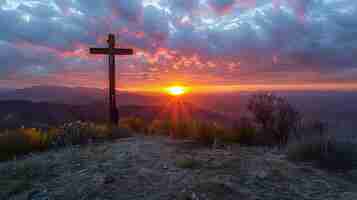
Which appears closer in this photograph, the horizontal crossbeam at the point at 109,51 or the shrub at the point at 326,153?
the shrub at the point at 326,153

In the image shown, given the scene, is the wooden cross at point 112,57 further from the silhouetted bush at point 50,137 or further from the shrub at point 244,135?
the shrub at point 244,135

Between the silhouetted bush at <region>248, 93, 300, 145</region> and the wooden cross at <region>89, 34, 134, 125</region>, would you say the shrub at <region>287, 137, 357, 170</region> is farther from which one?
the wooden cross at <region>89, 34, 134, 125</region>

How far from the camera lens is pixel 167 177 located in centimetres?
455

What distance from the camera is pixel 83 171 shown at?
4938 mm

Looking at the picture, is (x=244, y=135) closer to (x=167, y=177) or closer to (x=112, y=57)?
(x=167, y=177)

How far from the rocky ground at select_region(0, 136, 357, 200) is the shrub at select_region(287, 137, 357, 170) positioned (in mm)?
297

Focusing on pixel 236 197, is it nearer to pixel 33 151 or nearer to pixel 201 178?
pixel 201 178

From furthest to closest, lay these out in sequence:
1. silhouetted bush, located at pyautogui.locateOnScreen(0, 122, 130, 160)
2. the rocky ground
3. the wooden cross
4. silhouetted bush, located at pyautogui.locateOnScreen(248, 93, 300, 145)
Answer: the wooden cross, silhouetted bush, located at pyautogui.locateOnScreen(248, 93, 300, 145), silhouetted bush, located at pyautogui.locateOnScreen(0, 122, 130, 160), the rocky ground

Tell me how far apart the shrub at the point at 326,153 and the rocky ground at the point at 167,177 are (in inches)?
11.7

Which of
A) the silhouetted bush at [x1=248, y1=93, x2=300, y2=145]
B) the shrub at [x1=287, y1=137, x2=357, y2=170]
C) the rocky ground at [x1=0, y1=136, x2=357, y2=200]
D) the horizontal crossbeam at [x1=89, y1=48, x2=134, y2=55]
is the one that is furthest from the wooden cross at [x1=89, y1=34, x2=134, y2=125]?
the shrub at [x1=287, y1=137, x2=357, y2=170]

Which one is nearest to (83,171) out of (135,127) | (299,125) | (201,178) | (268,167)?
(201,178)

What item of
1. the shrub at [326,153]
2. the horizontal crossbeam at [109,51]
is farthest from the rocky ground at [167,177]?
the horizontal crossbeam at [109,51]

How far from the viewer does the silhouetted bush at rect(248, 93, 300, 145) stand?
9.01m

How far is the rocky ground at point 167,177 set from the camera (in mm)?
3994
